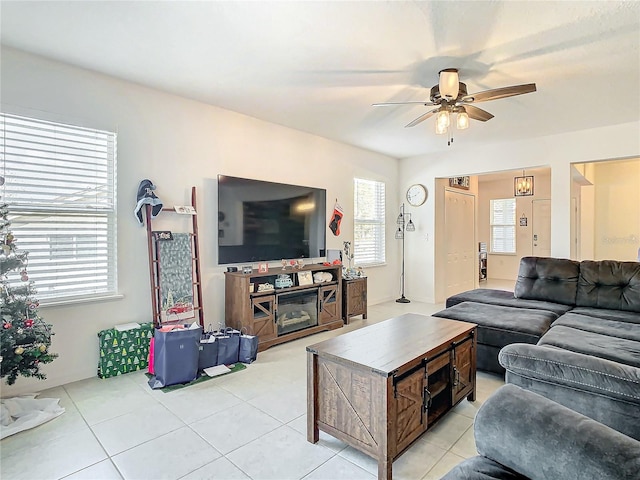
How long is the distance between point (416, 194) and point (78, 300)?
5.31 meters

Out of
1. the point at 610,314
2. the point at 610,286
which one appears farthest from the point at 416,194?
the point at 610,314

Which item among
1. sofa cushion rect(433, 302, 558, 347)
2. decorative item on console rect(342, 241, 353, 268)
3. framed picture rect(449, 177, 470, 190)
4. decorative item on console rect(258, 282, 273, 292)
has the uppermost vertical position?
framed picture rect(449, 177, 470, 190)

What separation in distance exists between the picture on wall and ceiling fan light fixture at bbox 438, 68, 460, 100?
276 centimetres

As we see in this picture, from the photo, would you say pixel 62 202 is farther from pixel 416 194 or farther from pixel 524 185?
pixel 524 185

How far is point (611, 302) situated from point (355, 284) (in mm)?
2824

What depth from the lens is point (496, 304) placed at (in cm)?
375

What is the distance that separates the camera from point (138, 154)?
3.38 metres

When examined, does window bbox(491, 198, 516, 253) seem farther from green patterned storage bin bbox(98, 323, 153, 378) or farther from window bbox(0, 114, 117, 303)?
window bbox(0, 114, 117, 303)

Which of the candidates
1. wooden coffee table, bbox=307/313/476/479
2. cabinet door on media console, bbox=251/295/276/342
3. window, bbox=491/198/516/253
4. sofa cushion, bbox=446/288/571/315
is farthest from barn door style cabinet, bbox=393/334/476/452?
window, bbox=491/198/516/253

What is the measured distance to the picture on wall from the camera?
3.43 metres

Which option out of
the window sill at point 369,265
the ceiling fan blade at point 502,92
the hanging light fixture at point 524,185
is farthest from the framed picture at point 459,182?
the ceiling fan blade at point 502,92

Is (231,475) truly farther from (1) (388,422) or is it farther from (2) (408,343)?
(2) (408,343)

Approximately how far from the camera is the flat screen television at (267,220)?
12.9 feet

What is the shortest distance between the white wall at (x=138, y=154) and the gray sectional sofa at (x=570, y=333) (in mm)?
2734
